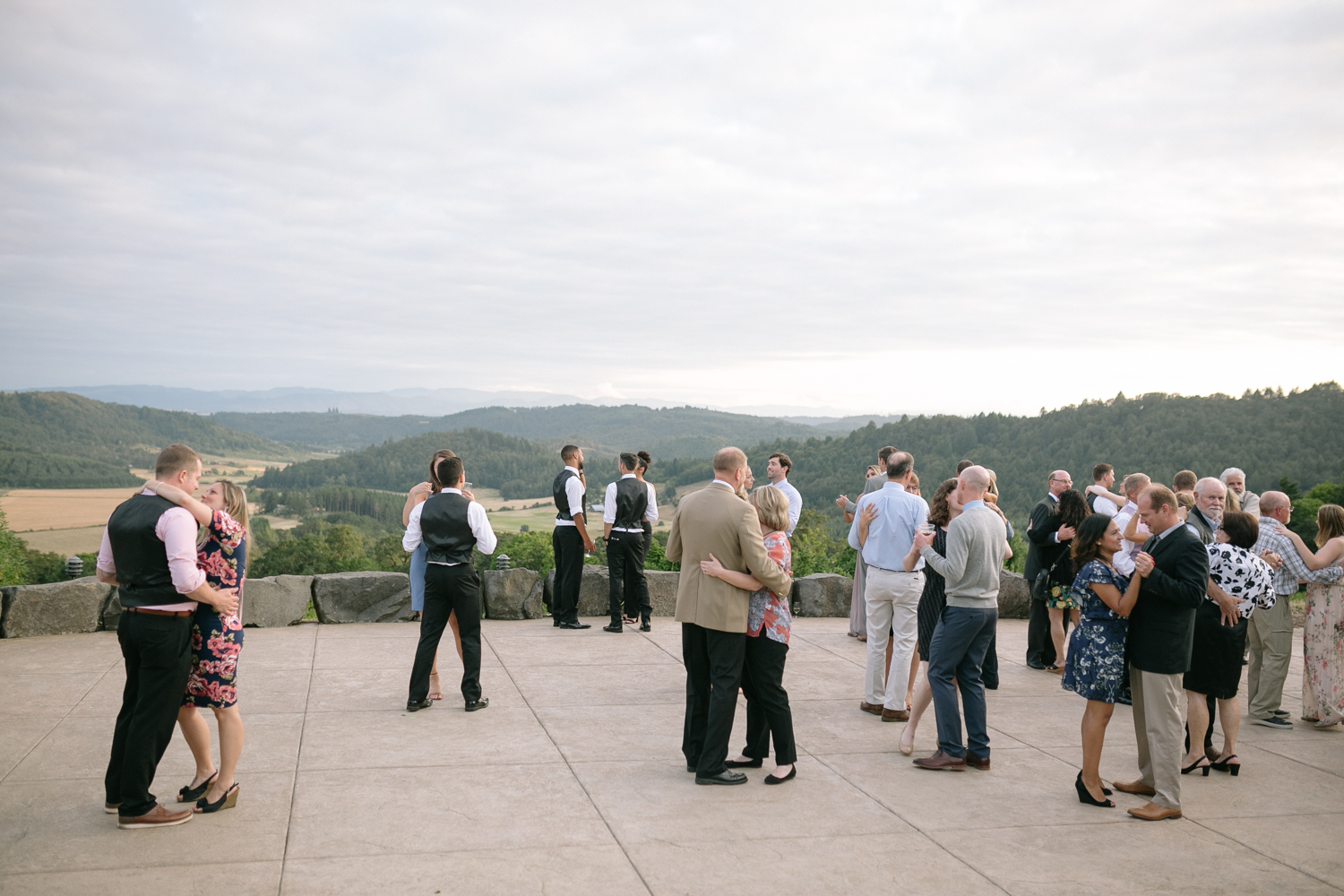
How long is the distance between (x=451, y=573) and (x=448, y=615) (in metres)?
0.38

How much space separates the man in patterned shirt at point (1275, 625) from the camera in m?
6.97

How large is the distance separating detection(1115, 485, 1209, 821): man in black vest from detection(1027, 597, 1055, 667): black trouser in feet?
13.3

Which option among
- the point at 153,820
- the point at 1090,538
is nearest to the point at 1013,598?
the point at 1090,538

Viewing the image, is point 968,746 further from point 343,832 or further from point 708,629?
point 343,832

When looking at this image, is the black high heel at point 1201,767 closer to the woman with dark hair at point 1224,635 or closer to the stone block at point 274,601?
the woman with dark hair at point 1224,635

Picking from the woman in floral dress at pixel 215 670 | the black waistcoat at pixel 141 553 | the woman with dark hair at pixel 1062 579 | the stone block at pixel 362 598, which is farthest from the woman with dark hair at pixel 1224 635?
the stone block at pixel 362 598

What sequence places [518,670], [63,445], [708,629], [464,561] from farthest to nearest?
[63,445], [518,670], [464,561], [708,629]

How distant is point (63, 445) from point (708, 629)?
116387 mm

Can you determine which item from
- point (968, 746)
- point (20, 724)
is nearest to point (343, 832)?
point (20, 724)

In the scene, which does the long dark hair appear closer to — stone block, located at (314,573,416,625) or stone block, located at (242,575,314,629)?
stone block, located at (314,573,416,625)

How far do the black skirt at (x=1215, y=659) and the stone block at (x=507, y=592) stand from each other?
7.50 m

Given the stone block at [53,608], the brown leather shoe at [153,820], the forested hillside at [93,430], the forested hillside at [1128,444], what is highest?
the forested hillside at [1128,444]

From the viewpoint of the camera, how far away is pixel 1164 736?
16.2ft

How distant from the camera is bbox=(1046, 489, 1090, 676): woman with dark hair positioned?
25.8ft
